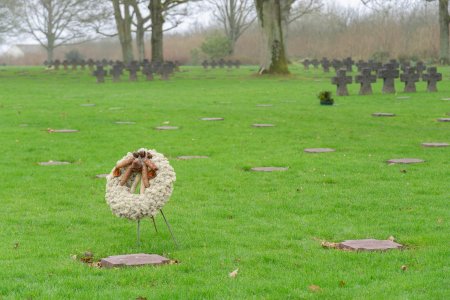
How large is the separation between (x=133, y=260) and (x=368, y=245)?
76.0 inches

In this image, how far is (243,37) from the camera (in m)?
94.5

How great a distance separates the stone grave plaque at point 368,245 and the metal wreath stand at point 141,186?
4.68 ft

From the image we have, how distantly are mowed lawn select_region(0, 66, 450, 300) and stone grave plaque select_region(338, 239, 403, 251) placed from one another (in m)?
0.13

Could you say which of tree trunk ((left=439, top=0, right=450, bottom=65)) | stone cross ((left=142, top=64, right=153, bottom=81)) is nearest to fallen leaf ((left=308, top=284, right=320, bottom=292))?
stone cross ((left=142, top=64, right=153, bottom=81))

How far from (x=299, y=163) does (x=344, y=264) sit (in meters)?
5.97

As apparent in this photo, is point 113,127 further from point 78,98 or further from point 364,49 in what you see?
point 364,49

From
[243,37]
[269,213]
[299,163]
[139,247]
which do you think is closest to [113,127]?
[299,163]

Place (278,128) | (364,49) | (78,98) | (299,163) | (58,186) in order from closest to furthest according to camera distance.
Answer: (58,186) < (299,163) < (278,128) < (78,98) < (364,49)

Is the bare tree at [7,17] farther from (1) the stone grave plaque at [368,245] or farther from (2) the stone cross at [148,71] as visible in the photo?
(1) the stone grave plaque at [368,245]

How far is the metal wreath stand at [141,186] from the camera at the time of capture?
24.3 ft

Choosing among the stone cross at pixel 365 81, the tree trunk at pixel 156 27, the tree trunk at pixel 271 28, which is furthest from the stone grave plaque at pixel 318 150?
the tree trunk at pixel 156 27

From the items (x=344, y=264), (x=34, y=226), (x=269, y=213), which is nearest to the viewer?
(x=344, y=264)

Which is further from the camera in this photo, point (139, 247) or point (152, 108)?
point (152, 108)

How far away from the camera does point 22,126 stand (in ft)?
62.2
